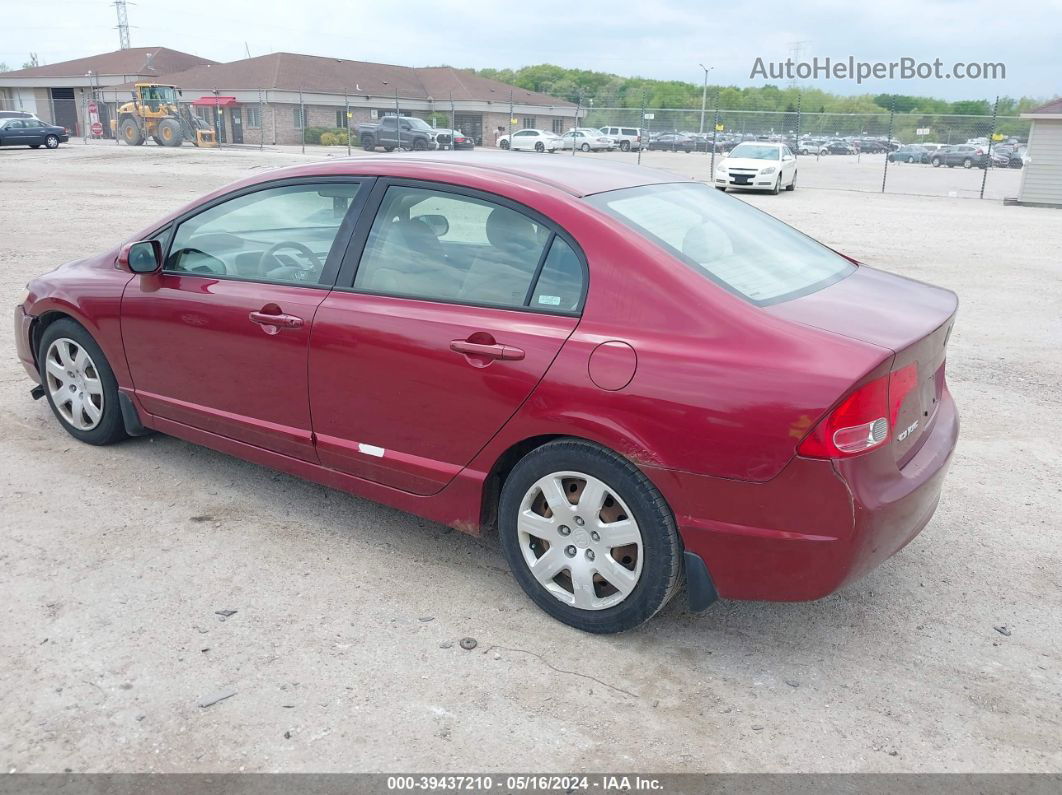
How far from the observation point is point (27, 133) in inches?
1442

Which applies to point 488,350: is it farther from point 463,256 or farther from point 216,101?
point 216,101

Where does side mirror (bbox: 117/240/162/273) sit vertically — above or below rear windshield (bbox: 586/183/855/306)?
below

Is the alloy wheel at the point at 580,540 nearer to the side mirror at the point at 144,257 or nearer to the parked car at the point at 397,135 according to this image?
the side mirror at the point at 144,257

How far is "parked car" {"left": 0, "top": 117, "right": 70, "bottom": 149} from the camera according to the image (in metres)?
36.2

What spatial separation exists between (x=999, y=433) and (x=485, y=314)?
3.68 metres

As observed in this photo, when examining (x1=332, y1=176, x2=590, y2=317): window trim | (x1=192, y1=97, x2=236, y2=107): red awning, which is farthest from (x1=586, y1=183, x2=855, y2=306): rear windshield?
(x1=192, y1=97, x2=236, y2=107): red awning

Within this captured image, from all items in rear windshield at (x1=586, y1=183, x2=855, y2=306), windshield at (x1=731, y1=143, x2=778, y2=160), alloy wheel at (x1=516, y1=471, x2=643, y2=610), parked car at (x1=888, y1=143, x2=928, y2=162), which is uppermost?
rear windshield at (x1=586, y1=183, x2=855, y2=306)

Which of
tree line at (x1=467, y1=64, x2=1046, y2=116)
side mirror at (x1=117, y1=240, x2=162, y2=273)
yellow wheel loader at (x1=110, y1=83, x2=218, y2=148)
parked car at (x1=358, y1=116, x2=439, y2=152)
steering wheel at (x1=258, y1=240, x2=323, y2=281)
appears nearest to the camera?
steering wheel at (x1=258, y1=240, x2=323, y2=281)

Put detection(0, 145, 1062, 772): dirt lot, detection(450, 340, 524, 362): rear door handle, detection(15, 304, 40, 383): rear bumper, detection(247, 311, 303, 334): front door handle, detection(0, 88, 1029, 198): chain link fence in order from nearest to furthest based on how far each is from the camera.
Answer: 1. detection(0, 145, 1062, 772): dirt lot
2. detection(450, 340, 524, 362): rear door handle
3. detection(247, 311, 303, 334): front door handle
4. detection(15, 304, 40, 383): rear bumper
5. detection(0, 88, 1029, 198): chain link fence

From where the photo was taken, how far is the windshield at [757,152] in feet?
82.8

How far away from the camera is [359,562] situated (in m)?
3.77

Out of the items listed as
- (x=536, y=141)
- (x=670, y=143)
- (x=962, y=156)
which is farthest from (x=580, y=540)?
(x=670, y=143)

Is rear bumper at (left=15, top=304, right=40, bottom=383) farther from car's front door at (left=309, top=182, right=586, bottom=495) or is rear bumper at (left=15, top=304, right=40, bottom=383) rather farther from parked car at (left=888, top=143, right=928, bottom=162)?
parked car at (left=888, top=143, right=928, bottom=162)

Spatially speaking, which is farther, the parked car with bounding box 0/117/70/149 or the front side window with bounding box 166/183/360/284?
the parked car with bounding box 0/117/70/149
